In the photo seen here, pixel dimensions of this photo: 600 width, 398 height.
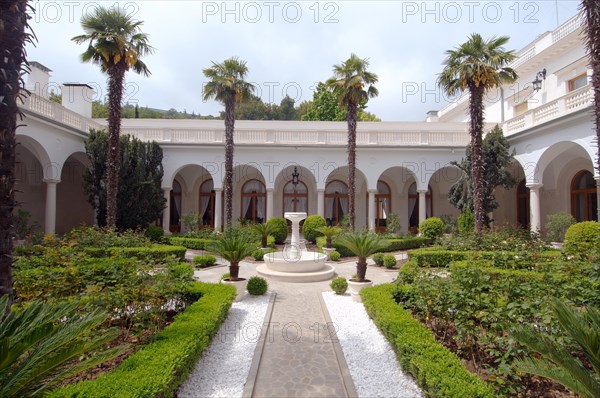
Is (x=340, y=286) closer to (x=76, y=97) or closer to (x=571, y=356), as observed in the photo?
(x=571, y=356)

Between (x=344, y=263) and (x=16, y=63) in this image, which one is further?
(x=344, y=263)

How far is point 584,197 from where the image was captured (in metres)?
17.9

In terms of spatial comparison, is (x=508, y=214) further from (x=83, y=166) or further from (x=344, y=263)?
(x=83, y=166)

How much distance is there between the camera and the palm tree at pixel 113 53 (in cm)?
1372

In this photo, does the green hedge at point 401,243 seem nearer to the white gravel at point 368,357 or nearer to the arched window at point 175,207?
the white gravel at point 368,357

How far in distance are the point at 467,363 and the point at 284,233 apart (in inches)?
546

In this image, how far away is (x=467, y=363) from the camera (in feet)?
15.4

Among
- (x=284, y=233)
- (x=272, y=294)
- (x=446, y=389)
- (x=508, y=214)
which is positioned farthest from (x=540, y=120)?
(x=446, y=389)

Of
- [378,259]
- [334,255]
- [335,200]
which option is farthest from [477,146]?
[335,200]

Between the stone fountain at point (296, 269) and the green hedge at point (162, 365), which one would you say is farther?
the stone fountain at point (296, 269)

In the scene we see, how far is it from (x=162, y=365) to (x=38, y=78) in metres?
20.0

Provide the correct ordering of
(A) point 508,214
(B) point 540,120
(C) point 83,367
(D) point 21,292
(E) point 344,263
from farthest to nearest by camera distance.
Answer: (A) point 508,214 < (B) point 540,120 < (E) point 344,263 < (D) point 21,292 < (C) point 83,367

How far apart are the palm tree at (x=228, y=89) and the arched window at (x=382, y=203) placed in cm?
1108

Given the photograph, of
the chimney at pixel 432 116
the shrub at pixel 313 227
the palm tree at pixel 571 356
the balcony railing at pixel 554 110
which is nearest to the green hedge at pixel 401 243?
the shrub at pixel 313 227
